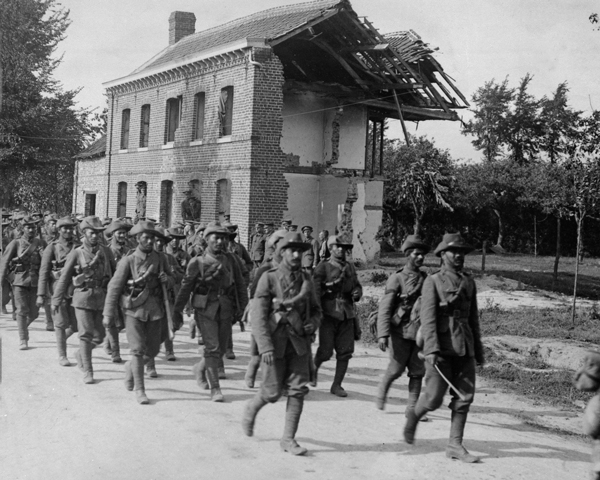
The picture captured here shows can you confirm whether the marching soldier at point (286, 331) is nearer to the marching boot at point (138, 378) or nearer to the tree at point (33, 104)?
the marching boot at point (138, 378)

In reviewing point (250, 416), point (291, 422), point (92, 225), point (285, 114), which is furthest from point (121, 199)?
point (291, 422)

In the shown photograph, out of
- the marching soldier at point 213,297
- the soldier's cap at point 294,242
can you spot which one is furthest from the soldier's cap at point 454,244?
the marching soldier at point 213,297

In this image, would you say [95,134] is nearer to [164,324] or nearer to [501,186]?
[501,186]

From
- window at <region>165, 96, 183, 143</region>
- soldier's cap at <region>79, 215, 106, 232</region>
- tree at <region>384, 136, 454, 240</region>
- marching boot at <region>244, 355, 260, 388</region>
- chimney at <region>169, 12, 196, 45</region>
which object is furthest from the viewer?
chimney at <region>169, 12, 196, 45</region>

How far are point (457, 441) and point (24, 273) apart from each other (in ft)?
24.8

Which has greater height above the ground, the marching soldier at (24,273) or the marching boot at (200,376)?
the marching soldier at (24,273)

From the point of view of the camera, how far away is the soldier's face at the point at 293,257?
252 inches

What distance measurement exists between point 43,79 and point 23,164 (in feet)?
15.6

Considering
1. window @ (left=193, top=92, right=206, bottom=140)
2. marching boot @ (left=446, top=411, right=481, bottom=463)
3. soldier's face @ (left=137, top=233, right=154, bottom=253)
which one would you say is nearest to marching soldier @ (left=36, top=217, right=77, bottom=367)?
soldier's face @ (left=137, top=233, right=154, bottom=253)

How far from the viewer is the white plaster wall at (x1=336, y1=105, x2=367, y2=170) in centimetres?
2428

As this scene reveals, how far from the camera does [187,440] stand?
6.34m

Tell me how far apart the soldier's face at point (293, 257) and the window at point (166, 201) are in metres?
20.8

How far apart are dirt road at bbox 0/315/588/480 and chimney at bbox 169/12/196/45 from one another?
26.4 meters

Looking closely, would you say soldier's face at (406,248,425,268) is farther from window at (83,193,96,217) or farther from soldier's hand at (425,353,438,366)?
window at (83,193,96,217)
